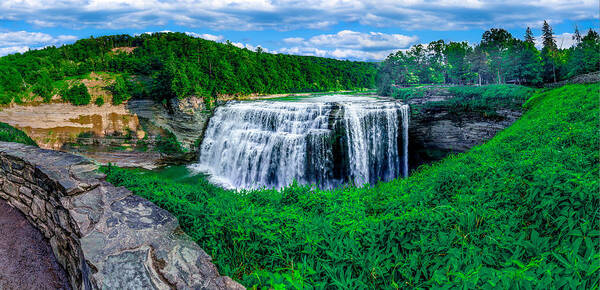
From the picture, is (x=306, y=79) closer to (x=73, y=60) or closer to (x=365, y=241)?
(x=73, y=60)

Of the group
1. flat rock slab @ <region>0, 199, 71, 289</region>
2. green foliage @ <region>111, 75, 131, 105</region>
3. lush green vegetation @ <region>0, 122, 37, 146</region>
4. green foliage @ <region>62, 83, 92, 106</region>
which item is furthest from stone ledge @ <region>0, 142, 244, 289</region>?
green foliage @ <region>62, 83, 92, 106</region>

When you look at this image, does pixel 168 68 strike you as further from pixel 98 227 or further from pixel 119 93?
pixel 98 227

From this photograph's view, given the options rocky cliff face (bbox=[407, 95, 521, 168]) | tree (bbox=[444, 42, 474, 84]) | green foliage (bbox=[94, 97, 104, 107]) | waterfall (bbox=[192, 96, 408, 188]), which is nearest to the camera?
waterfall (bbox=[192, 96, 408, 188])

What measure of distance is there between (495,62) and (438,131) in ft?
53.7

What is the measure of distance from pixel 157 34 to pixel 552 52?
1668 inches

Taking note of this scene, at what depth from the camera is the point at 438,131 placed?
62.2 ft

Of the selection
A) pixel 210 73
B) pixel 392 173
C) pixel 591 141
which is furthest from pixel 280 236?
pixel 210 73

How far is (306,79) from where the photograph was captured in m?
38.9

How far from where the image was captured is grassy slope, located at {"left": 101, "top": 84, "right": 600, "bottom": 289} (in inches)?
80.6

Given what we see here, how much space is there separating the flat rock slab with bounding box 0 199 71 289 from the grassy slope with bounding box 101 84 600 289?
130 centimetres

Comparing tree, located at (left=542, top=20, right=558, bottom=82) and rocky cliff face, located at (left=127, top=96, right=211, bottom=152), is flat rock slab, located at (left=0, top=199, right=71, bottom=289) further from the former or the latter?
tree, located at (left=542, top=20, right=558, bottom=82)

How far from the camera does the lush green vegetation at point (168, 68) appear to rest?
21797 millimetres

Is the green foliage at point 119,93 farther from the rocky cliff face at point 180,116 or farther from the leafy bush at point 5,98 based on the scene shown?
the leafy bush at point 5,98

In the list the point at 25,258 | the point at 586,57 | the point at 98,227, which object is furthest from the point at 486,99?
the point at 25,258
